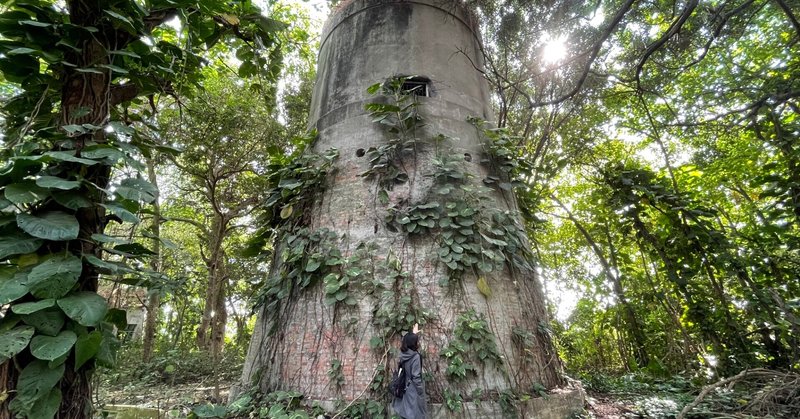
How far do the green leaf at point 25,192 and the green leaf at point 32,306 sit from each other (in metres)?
0.47

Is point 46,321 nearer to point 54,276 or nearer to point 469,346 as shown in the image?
point 54,276

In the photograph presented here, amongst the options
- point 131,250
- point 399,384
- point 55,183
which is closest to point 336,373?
point 399,384

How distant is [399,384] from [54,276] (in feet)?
8.48

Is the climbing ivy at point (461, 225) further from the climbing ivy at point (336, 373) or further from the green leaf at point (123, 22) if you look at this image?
the green leaf at point (123, 22)

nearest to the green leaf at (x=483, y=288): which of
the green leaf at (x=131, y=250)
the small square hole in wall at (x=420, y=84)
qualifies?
the small square hole in wall at (x=420, y=84)

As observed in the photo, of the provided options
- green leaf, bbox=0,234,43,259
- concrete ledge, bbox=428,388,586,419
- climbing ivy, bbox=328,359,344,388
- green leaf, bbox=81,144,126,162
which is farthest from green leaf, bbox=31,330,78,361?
concrete ledge, bbox=428,388,586,419

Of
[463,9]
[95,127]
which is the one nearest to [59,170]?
[95,127]

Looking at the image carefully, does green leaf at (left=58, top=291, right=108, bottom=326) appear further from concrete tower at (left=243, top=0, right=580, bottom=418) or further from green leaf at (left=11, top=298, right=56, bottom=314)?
concrete tower at (left=243, top=0, right=580, bottom=418)

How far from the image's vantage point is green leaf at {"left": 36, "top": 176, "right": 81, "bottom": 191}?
5.94 ft

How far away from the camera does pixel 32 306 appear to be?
5.45 ft

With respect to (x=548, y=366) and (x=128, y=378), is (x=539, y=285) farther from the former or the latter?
(x=128, y=378)

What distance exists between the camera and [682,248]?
6.58 meters

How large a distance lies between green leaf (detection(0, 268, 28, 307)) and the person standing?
265 centimetres

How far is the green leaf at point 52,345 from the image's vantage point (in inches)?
64.7
